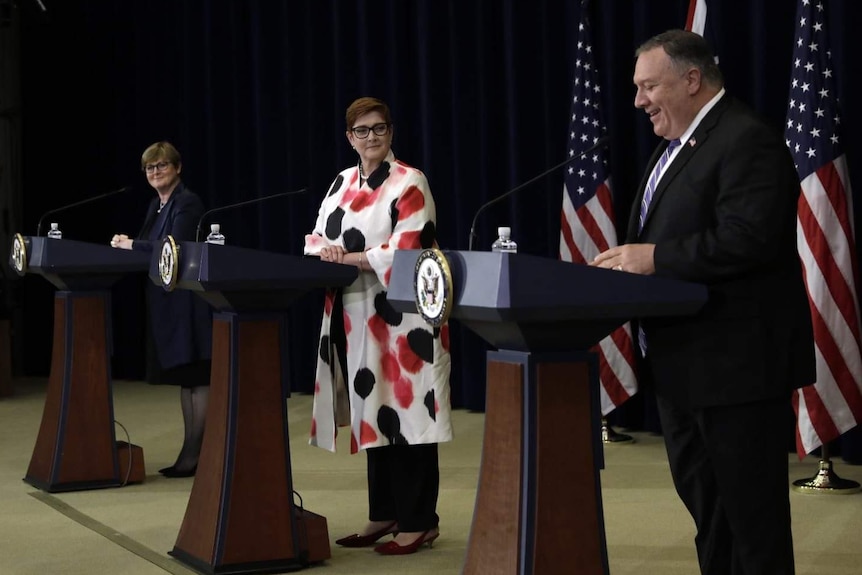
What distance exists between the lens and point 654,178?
2727mm

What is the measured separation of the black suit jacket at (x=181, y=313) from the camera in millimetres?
5016

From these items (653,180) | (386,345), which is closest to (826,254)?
(386,345)

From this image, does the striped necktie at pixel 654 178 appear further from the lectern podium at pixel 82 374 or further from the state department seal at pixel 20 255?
the state department seal at pixel 20 255

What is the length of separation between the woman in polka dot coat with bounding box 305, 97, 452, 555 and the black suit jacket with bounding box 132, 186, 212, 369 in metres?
1.36

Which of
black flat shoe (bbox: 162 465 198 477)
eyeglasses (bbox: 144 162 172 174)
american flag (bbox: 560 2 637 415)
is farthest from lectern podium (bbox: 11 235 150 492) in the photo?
american flag (bbox: 560 2 637 415)

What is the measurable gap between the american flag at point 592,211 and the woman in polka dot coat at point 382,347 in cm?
234

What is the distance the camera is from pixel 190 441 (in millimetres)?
5211

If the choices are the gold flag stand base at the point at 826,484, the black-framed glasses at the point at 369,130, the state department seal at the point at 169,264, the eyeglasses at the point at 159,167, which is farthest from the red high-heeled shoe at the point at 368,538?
the eyeglasses at the point at 159,167

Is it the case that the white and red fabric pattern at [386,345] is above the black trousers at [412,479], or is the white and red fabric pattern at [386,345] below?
above

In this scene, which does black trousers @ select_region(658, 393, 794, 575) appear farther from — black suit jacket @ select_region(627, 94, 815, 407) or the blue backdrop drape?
the blue backdrop drape

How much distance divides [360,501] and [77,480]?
1.18m

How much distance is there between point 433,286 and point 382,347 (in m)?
1.33

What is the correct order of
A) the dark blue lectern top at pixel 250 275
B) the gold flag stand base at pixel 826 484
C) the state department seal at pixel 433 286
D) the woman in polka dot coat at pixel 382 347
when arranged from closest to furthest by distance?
the state department seal at pixel 433 286 < the dark blue lectern top at pixel 250 275 < the woman in polka dot coat at pixel 382 347 < the gold flag stand base at pixel 826 484

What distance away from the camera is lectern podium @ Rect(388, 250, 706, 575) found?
7.51ft
